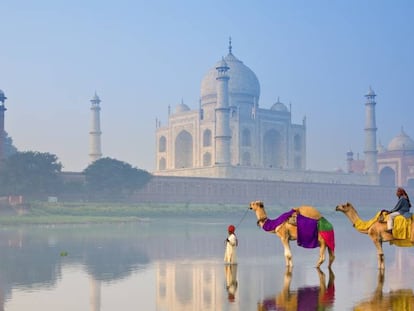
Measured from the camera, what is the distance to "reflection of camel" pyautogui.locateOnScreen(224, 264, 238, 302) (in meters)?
8.92

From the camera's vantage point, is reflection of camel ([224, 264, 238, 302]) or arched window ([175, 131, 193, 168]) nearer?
reflection of camel ([224, 264, 238, 302])

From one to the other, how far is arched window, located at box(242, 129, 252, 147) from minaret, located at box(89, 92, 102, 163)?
1494 centimetres

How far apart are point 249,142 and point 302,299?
63.6 metres

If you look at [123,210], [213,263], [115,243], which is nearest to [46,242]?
[115,243]

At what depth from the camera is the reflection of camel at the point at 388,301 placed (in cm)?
778

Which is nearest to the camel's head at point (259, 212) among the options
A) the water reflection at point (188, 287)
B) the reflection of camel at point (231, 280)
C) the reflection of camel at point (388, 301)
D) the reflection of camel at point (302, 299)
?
the reflection of camel at point (231, 280)

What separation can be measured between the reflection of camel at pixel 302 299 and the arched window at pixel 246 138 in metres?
61.5

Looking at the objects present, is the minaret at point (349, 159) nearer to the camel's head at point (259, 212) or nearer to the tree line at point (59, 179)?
the tree line at point (59, 179)

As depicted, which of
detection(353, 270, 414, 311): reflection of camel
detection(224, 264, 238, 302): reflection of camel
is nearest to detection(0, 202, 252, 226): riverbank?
detection(224, 264, 238, 302): reflection of camel

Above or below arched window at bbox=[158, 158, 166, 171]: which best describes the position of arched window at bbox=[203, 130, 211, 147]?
above

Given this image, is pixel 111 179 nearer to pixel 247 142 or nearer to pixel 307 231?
pixel 247 142

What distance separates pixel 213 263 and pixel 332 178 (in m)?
61.1

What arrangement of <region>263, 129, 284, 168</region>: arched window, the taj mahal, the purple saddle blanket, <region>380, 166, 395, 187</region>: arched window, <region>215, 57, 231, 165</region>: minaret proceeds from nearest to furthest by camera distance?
the purple saddle blanket < <region>215, 57, 231, 165</region>: minaret < the taj mahal < <region>263, 129, 284, 168</region>: arched window < <region>380, 166, 395, 187</region>: arched window

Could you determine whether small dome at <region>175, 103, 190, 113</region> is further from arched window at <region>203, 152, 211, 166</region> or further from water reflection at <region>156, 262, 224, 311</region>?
water reflection at <region>156, 262, 224, 311</region>
